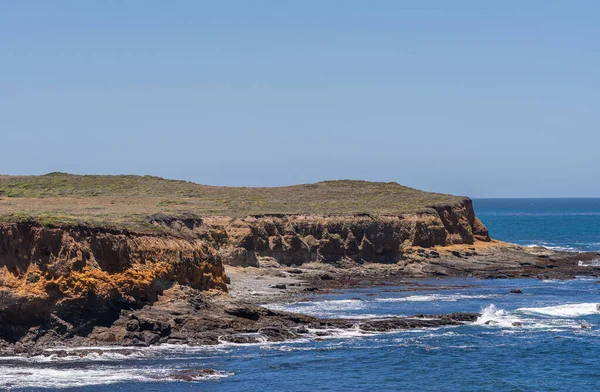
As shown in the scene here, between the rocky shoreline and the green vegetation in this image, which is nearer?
the rocky shoreline

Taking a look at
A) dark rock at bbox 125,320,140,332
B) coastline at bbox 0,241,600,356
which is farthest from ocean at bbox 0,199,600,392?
dark rock at bbox 125,320,140,332

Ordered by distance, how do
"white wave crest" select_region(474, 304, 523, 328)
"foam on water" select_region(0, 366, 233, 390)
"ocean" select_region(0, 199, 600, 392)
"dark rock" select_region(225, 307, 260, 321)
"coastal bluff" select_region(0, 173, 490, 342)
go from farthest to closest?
"white wave crest" select_region(474, 304, 523, 328) < "dark rock" select_region(225, 307, 260, 321) < "coastal bluff" select_region(0, 173, 490, 342) < "ocean" select_region(0, 199, 600, 392) < "foam on water" select_region(0, 366, 233, 390)

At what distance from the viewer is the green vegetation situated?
273 ft

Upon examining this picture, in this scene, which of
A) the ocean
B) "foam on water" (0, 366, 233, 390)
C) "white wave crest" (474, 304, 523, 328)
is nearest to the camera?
"foam on water" (0, 366, 233, 390)

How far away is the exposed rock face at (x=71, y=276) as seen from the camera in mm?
39000

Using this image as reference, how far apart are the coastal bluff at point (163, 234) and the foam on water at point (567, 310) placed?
738 inches

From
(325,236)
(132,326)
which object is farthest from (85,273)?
(325,236)

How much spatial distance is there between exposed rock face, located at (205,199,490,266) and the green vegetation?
85.6 inches

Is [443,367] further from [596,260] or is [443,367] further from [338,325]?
[596,260]

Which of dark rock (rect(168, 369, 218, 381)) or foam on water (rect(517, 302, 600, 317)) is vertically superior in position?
foam on water (rect(517, 302, 600, 317))

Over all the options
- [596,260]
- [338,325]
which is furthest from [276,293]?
[596,260]

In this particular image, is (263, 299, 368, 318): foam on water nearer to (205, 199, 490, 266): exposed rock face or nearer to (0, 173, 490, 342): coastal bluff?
(0, 173, 490, 342): coastal bluff

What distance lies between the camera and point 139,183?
365 feet

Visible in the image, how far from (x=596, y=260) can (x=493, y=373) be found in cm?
5490
